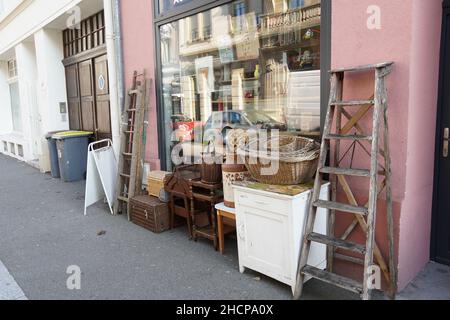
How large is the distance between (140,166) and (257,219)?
91.7 inches

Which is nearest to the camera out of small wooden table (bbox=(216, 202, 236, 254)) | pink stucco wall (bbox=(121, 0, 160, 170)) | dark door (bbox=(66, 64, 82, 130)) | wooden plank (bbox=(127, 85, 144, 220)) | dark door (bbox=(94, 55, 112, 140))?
small wooden table (bbox=(216, 202, 236, 254))

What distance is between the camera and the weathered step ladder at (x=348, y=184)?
2.33m

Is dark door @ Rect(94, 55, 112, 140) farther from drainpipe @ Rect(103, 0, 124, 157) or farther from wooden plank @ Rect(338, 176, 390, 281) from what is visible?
wooden plank @ Rect(338, 176, 390, 281)

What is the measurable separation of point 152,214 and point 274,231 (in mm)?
1788

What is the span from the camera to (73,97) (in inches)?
301

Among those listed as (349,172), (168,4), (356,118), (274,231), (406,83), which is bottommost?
(274,231)

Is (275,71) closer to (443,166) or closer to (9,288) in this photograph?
(443,166)

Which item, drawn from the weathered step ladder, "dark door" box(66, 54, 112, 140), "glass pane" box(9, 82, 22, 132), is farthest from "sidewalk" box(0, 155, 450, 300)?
"glass pane" box(9, 82, 22, 132)

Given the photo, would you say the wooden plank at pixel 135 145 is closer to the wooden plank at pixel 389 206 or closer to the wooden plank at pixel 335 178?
the wooden plank at pixel 335 178

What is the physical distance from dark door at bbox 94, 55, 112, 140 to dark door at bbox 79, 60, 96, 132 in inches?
6.6

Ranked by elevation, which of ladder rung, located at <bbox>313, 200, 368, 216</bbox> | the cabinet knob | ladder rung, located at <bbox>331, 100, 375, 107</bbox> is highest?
ladder rung, located at <bbox>331, 100, 375, 107</bbox>

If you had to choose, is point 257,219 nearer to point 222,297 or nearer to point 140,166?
point 222,297

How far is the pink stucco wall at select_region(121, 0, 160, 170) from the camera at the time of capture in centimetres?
471

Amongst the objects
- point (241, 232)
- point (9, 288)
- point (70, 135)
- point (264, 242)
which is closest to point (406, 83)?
point (264, 242)
